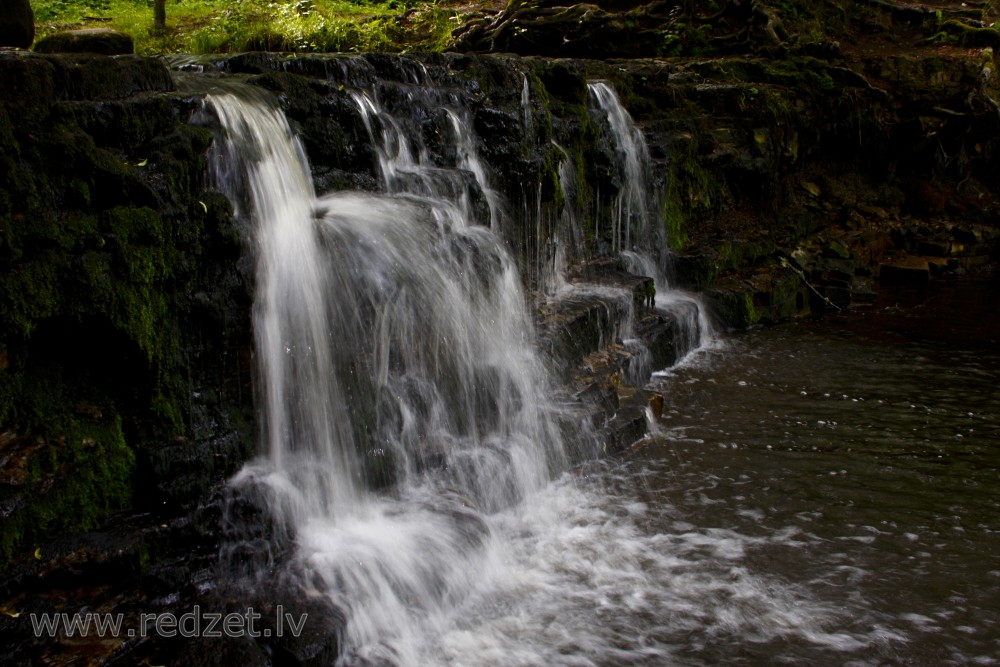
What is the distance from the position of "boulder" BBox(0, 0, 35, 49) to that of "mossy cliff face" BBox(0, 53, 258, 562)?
1893mm

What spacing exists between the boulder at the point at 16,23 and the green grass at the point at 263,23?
5244 millimetres

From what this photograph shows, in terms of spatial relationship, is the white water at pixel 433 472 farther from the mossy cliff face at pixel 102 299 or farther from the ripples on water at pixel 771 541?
the mossy cliff face at pixel 102 299

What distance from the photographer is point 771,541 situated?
582 cm

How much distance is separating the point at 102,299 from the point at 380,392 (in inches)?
89.4

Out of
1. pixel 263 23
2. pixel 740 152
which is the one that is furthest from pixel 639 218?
pixel 263 23

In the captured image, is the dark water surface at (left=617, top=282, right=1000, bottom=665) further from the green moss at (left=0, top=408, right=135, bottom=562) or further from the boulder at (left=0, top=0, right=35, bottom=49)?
the boulder at (left=0, top=0, right=35, bottom=49)

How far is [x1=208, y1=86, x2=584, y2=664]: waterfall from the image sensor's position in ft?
17.0

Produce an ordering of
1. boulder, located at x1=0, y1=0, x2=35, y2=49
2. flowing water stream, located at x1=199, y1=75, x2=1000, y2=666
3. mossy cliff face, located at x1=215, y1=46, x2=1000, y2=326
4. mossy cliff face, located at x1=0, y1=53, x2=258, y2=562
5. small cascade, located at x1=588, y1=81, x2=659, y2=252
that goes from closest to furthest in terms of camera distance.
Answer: mossy cliff face, located at x1=0, y1=53, x2=258, y2=562 → flowing water stream, located at x1=199, y1=75, x2=1000, y2=666 → boulder, located at x1=0, y1=0, x2=35, y2=49 → mossy cliff face, located at x1=215, y1=46, x2=1000, y2=326 → small cascade, located at x1=588, y1=81, x2=659, y2=252

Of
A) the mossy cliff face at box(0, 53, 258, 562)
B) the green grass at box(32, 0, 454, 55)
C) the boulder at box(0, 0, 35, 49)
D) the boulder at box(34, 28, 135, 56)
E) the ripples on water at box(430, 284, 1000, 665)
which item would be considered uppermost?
the green grass at box(32, 0, 454, 55)

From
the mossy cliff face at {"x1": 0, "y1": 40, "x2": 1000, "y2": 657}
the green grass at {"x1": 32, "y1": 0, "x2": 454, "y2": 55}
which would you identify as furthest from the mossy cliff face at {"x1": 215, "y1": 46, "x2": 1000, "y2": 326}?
the green grass at {"x1": 32, "y1": 0, "x2": 454, "y2": 55}

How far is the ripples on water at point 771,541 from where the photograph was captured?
15.6ft

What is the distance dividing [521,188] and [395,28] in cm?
884

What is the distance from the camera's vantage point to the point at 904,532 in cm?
590

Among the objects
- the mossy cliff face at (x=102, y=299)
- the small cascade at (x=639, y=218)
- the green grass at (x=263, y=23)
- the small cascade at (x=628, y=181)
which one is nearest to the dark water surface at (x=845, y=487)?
the small cascade at (x=639, y=218)
